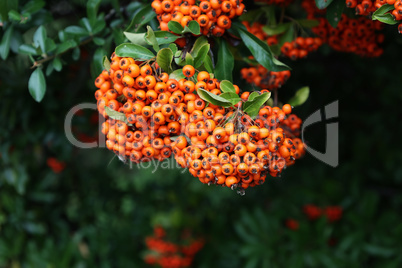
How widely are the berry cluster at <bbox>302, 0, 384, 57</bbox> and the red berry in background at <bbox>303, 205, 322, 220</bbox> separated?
7.39ft

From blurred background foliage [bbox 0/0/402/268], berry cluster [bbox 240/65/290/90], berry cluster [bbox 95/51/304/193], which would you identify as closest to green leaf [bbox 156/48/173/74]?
berry cluster [bbox 95/51/304/193]

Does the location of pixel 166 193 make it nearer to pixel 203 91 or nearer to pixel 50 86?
pixel 50 86

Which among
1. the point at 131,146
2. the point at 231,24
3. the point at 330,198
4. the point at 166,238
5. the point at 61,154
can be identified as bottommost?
the point at 166,238

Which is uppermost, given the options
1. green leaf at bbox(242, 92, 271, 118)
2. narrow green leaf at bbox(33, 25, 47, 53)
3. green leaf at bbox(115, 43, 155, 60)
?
green leaf at bbox(115, 43, 155, 60)

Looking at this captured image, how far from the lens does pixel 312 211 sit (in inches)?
157

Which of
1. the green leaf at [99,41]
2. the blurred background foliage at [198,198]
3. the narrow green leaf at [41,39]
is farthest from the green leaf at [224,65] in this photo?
the blurred background foliage at [198,198]

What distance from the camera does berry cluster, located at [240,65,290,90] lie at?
1908 millimetres

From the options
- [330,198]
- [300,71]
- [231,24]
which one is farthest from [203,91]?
[330,198]

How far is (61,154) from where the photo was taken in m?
3.20

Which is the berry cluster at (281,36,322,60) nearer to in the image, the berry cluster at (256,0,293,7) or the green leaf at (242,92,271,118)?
the berry cluster at (256,0,293,7)

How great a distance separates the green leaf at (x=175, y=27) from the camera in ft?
4.98

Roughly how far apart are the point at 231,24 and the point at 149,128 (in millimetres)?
Answer: 647

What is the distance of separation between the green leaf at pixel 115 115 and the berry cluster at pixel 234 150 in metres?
0.22

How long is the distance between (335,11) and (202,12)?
64 cm
